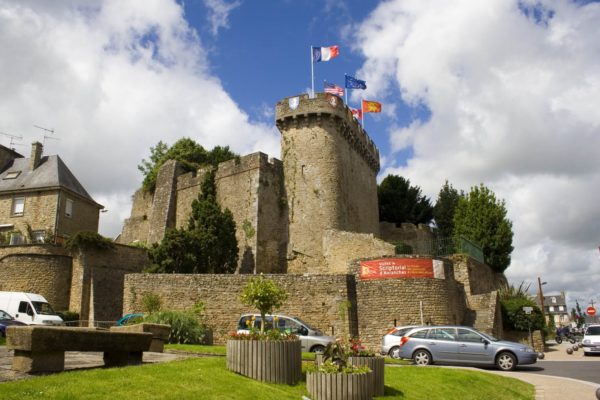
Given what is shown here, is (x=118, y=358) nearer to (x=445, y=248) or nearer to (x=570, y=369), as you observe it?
(x=570, y=369)

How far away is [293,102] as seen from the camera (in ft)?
109

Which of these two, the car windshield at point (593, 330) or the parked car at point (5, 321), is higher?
the parked car at point (5, 321)

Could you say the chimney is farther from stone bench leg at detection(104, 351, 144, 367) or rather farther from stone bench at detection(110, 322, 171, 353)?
stone bench leg at detection(104, 351, 144, 367)

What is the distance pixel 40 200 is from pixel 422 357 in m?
27.3

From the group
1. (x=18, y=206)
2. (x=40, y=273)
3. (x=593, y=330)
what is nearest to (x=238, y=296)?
(x=40, y=273)

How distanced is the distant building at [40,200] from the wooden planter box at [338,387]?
26653mm

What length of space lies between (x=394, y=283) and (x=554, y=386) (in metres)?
9.77

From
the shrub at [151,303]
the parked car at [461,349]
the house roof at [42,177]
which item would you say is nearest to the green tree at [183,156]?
the house roof at [42,177]

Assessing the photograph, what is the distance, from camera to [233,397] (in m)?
8.27

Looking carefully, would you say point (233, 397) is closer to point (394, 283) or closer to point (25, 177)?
point (394, 283)

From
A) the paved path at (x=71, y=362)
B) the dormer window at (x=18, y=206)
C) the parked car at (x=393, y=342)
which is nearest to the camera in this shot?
the paved path at (x=71, y=362)

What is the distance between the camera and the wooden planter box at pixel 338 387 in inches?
370

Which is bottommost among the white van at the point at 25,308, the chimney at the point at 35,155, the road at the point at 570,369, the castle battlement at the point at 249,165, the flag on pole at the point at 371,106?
the road at the point at 570,369

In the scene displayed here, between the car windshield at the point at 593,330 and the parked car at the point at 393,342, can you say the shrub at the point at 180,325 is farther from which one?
the car windshield at the point at 593,330
